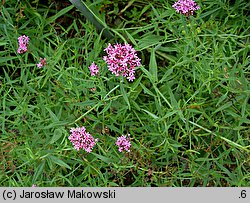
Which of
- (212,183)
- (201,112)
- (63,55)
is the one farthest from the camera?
(63,55)

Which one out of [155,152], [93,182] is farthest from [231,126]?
[93,182]

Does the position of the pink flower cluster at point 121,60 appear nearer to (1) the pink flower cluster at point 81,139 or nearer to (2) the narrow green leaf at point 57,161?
(1) the pink flower cluster at point 81,139

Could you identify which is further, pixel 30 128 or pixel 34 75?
pixel 34 75

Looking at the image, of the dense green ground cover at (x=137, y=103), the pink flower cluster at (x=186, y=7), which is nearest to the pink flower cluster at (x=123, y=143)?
the dense green ground cover at (x=137, y=103)

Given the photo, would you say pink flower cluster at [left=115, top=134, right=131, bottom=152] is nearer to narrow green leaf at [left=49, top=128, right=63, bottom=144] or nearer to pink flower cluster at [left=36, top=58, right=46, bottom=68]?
narrow green leaf at [left=49, top=128, right=63, bottom=144]

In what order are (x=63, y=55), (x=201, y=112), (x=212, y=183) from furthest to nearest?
(x=63, y=55) < (x=212, y=183) < (x=201, y=112)

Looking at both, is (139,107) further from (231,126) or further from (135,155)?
(231,126)

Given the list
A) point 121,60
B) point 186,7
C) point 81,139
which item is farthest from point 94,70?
point 186,7
